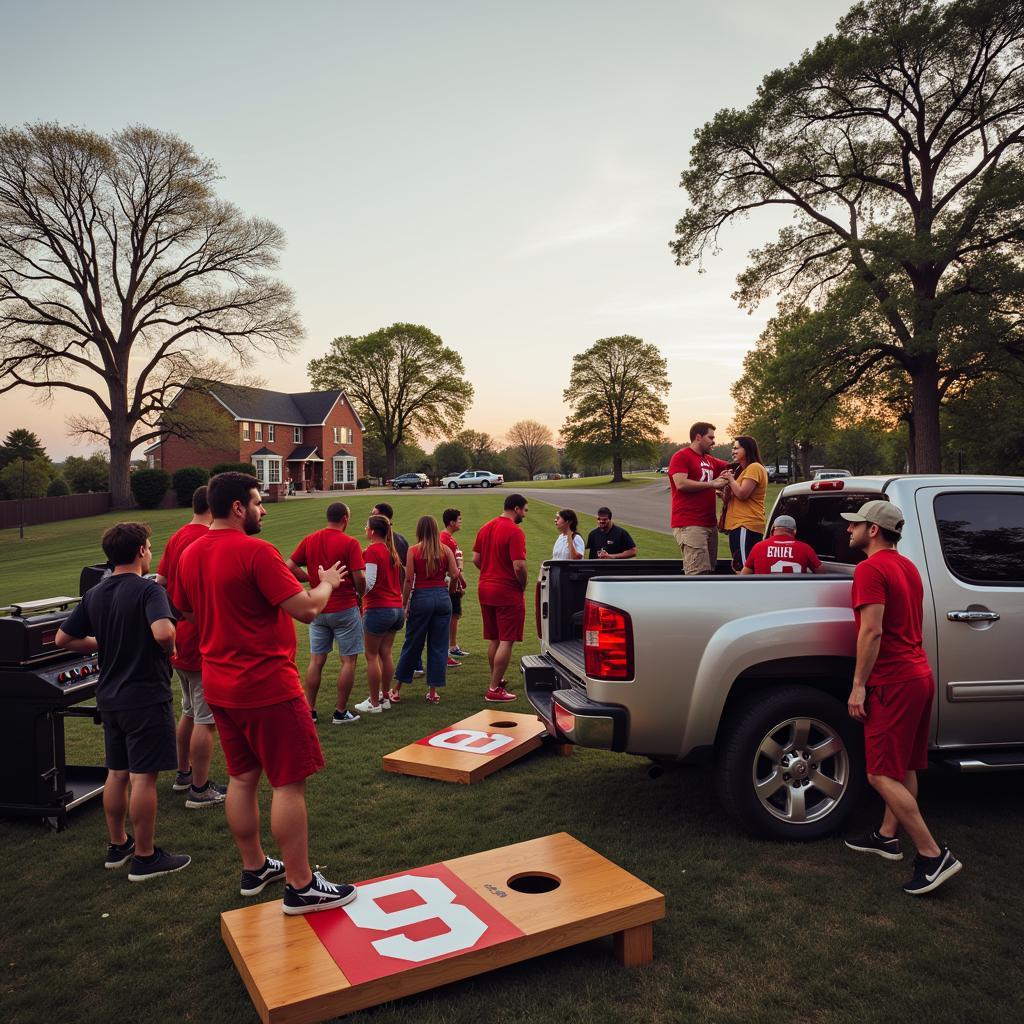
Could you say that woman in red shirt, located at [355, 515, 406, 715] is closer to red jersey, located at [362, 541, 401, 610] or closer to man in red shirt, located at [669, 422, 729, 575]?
red jersey, located at [362, 541, 401, 610]

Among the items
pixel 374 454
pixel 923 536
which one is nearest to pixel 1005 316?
pixel 923 536

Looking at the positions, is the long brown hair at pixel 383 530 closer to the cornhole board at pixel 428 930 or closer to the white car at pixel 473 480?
the cornhole board at pixel 428 930

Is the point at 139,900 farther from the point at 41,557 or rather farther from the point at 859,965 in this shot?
the point at 41,557

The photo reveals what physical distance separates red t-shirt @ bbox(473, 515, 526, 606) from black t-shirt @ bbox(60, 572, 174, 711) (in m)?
3.57

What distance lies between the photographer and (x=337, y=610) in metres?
6.79

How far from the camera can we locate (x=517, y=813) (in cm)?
491

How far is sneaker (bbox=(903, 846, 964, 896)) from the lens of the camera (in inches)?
147

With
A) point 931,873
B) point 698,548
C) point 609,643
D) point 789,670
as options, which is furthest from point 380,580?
point 931,873

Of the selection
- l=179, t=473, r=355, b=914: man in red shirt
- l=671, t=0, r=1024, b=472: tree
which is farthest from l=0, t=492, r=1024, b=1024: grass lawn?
l=671, t=0, r=1024, b=472: tree

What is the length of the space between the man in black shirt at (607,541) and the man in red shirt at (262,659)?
21.4 ft

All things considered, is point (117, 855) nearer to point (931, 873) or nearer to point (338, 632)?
point (338, 632)

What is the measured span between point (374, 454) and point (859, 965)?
86.9m

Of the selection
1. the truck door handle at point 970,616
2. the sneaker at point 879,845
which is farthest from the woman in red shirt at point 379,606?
the truck door handle at point 970,616

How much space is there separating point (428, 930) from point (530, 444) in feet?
435
